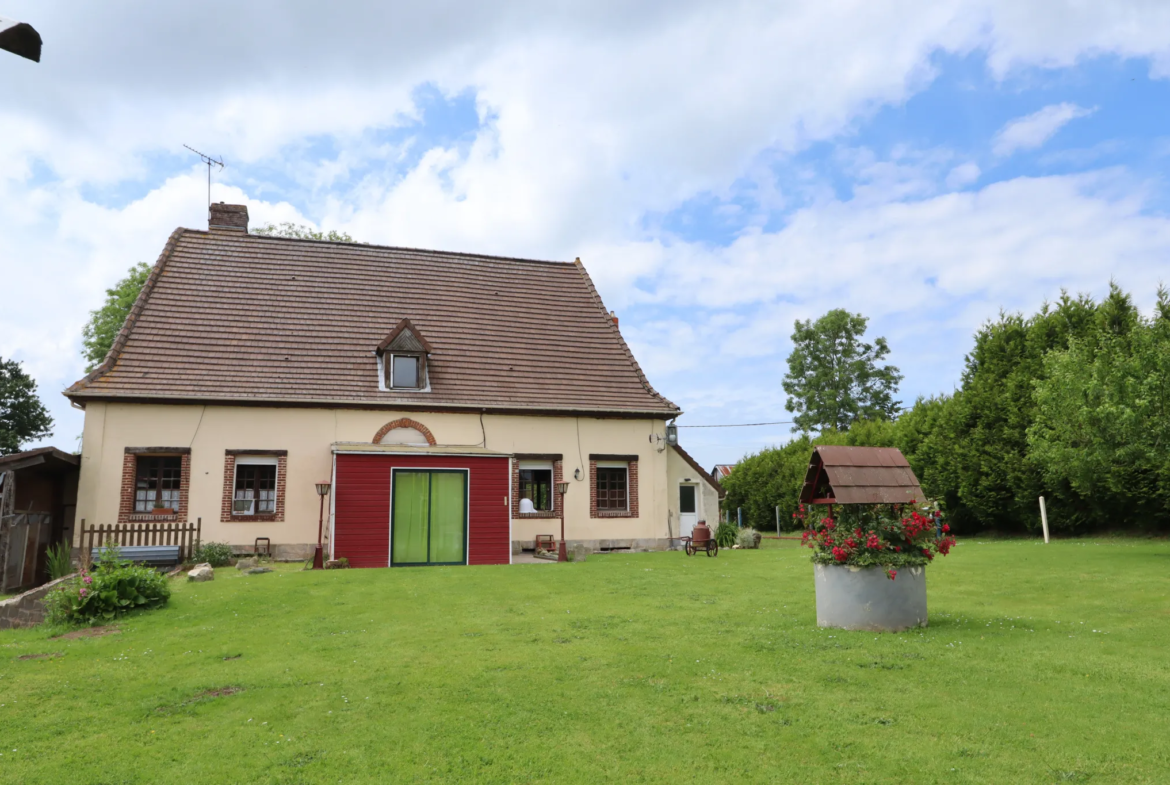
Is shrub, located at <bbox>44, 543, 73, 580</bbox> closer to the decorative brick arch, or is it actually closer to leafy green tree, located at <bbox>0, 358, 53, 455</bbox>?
the decorative brick arch

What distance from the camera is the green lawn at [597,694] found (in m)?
4.99

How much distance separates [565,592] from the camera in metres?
12.8

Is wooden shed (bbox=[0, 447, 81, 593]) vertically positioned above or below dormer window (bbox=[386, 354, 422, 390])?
below

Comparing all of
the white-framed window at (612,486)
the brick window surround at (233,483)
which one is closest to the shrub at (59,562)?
the brick window surround at (233,483)

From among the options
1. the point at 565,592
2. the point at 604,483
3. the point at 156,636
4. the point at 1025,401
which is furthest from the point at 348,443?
the point at 1025,401

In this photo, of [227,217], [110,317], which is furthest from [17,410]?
[227,217]

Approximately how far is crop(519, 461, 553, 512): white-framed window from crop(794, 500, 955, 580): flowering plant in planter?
45.0 feet

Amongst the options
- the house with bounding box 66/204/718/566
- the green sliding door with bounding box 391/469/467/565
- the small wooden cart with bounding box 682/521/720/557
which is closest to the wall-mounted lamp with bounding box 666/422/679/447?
the house with bounding box 66/204/718/566

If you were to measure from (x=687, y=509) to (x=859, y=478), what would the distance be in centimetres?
1699

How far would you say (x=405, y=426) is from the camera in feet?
70.5

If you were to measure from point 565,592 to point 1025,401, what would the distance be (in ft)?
59.8

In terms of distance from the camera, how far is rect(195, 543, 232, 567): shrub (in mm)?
18078

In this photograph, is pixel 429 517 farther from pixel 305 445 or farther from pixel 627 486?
pixel 627 486

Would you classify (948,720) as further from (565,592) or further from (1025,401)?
(1025,401)
